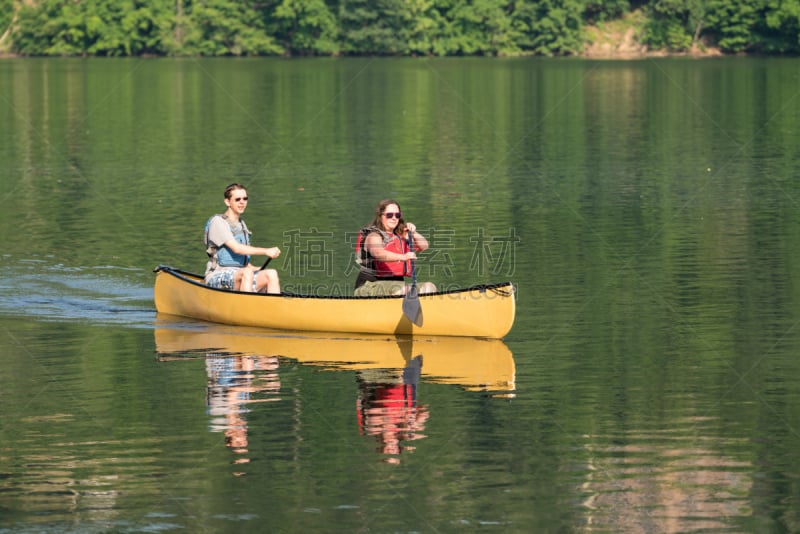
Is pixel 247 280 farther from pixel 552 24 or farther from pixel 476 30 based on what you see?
pixel 476 30

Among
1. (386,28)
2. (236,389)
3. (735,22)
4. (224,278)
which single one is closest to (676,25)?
(735,22)

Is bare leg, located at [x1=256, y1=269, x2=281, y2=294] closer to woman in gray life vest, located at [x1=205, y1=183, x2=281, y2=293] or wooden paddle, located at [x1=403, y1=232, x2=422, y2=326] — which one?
woman in gray life vest, located at [x1=205, y1=183, x2=281, y2=293]

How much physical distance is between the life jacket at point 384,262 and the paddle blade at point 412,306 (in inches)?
27.4

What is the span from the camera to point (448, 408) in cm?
1425

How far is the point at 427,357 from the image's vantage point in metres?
16.9

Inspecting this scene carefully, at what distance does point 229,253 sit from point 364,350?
8.65ft

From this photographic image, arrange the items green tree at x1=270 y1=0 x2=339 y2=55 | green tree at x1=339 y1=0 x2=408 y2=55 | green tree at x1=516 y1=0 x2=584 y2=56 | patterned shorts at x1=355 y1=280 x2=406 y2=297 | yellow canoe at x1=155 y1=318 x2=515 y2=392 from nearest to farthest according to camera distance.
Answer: yellow canoe at x1=155 y1=318 x2=515 y2=392 → patterned shorts at x1=355 y1=280 x2=406 y2=297 → green tree at x1=516 y1=0 x2=584 y2=56 → green tree at x1=339 y1=0 x2=408 y2=55 → green tree at x1=270 y1=0 x2=339 y2=55

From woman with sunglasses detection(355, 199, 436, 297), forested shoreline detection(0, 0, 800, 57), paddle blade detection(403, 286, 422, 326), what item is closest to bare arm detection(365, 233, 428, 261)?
woman with sunglasses detection(355, 199, 436, 297)

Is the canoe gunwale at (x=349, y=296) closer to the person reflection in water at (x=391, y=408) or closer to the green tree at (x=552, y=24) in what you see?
the person reflection in water at (x=391, y=408)

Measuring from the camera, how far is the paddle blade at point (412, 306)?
17.6m

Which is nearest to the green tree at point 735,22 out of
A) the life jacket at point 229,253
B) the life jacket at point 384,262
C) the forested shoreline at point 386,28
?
the forested shoreline at point 386,28

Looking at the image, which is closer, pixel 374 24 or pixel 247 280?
pixel 247 280

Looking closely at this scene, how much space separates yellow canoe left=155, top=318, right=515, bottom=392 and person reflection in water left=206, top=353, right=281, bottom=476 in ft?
1.51

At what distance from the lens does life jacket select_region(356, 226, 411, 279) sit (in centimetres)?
1816
